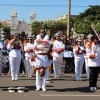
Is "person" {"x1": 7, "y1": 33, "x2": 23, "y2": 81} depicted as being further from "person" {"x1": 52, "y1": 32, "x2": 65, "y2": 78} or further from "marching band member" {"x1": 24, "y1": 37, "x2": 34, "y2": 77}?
"person" {"x1": 52, "y1": 32, "x2": 65, "y2": 78}

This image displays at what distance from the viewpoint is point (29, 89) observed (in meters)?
13.3

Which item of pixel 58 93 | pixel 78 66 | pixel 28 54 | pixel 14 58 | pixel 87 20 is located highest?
pixel 87 20

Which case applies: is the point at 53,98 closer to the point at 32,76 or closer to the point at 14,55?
the point at 14,55

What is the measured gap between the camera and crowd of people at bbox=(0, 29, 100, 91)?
12891 millimetres

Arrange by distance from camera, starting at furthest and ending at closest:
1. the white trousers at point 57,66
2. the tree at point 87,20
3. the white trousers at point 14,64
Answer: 1. the tree at point 87,20
2. the white trousers at point 57,66
3. the white trousers at point 14,64

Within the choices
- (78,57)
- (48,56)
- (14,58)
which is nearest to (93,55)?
(48,56)

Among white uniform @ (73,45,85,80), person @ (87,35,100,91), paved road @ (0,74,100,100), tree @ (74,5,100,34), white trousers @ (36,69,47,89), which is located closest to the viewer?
paved road @ (0,74,100,100)

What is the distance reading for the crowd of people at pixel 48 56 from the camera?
12.9 metres

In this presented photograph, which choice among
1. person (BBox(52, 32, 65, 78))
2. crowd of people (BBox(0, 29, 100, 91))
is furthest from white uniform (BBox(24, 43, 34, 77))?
Answer: person (BBox(52, 32, 65, 78))

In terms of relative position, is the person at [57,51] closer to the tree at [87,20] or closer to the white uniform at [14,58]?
the white uniform at [14,58]

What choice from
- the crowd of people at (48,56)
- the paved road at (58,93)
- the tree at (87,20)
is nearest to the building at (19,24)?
the tree at (87,20)

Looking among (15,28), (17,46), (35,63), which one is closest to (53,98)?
(35,63)

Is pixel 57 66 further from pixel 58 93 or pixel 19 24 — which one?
pixel 19 24

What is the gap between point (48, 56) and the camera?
42.4 ft
